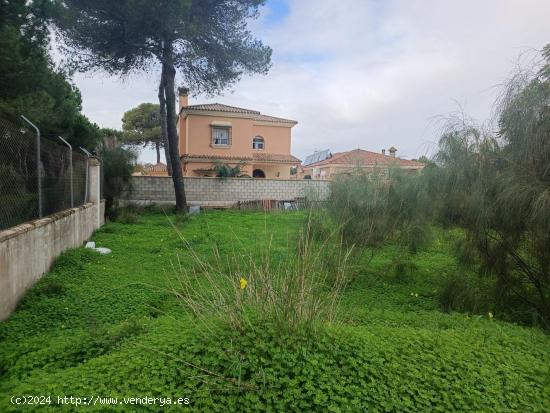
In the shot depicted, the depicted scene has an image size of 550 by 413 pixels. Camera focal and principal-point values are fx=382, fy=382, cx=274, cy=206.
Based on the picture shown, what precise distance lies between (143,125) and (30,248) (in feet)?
103

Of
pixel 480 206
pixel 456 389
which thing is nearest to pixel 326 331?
pixel 456 389

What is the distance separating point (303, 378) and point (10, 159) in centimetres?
395

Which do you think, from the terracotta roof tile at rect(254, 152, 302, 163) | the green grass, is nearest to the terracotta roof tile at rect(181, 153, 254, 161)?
the terracotta roof tile at rect(254, 152, 302, 163)

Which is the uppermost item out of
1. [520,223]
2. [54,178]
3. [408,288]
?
[54,178]

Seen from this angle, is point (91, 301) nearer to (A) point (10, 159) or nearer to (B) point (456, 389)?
(A) point (10, 159)

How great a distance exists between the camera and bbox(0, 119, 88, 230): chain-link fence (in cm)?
408

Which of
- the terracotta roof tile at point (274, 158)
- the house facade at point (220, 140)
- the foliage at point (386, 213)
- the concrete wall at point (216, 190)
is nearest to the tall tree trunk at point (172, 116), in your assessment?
the concrete wall at point (216, 190)

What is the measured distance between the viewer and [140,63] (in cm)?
1397

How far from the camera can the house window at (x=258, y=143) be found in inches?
994

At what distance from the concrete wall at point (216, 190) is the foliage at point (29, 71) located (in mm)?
6047

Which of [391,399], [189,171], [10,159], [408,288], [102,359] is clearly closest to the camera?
[391,399]

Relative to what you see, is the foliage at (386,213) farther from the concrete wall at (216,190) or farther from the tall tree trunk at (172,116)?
the concrete wall at (216,190)

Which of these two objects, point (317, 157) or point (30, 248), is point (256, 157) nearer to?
point (317, 157)

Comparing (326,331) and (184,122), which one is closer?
(326,331)
